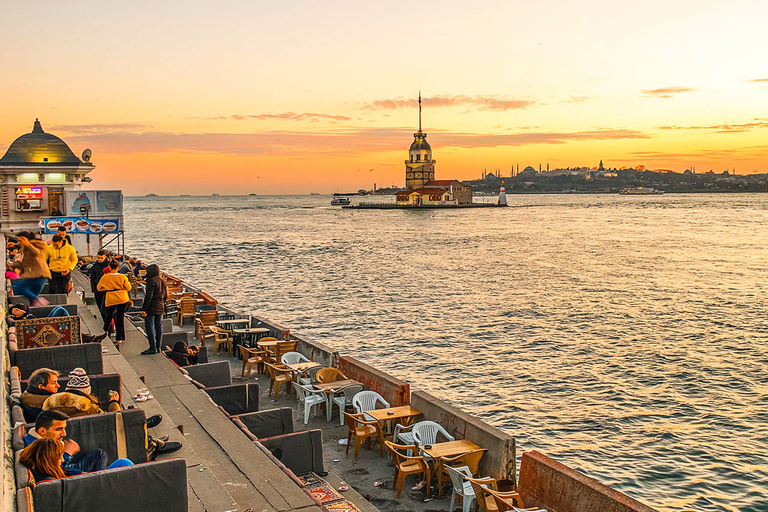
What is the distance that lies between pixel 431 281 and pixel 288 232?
214 feet

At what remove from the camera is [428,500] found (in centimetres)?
908

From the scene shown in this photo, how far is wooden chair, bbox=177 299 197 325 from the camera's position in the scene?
68.0 feet

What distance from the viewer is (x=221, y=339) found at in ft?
57.0

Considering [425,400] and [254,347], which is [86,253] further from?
[425,400]

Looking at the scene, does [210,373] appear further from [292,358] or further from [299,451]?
[299,451]

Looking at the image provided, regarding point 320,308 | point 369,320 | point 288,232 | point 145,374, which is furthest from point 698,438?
point 288,232

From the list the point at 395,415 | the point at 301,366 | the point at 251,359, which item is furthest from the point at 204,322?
the point at 395,415

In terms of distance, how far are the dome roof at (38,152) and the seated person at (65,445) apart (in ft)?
108

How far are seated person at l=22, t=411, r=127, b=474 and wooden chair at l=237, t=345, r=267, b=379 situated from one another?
26.4ft

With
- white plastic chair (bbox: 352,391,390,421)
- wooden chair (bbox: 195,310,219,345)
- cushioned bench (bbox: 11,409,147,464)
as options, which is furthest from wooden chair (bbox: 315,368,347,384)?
wooden chair (bbox: 195,310,219,345)

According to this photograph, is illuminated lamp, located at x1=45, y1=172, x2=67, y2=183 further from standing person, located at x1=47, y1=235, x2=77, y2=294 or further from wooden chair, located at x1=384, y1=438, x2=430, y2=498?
wooden chair, located at x1=384, y1=438, x2=430, y2=498

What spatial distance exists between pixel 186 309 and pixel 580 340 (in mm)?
15179

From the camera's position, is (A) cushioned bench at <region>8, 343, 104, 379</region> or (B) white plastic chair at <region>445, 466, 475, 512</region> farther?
(A) cushioned bench at <region>8, 343, 104, 379</region>

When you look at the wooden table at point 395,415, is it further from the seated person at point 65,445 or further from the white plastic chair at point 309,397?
the seated person at point 65,445
